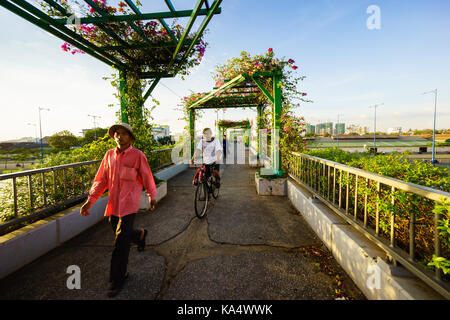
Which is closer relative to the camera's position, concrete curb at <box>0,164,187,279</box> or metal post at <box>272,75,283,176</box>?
concrete curb at <box>0,164,187,279</box>

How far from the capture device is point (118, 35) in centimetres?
415

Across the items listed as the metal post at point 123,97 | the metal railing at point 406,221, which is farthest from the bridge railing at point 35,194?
the metal railing at point 406,221

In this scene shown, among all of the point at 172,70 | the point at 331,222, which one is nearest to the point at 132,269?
the point at 331,222

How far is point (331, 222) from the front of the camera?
2.84 meters

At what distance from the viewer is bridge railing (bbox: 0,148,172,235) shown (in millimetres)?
2744

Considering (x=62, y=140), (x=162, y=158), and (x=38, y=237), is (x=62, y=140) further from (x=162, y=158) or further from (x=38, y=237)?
(x=38, y=237)

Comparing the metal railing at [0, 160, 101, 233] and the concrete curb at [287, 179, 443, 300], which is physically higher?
the metal railing at [0, 160, 101, 233]

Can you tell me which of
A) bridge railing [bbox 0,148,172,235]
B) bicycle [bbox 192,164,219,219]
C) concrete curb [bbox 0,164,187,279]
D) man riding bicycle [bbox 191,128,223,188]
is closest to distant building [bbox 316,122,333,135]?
man riding bicycle [bbox 191,128,223,188]

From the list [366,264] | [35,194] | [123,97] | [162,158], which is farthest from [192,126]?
[366,264]

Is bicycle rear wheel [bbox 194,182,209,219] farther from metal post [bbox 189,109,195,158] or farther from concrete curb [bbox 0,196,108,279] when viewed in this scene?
metal post [bbox 189,109,195,158]

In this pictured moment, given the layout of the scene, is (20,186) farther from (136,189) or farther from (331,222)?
(331,222)

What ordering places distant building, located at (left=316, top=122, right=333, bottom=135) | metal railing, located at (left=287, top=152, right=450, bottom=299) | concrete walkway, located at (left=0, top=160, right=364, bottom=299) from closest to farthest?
metal railing, located at (left=287, top=152, right=450, bottom=299), concrete walkway, located at (left=0, top=160, right=364, bottom=299), distant building, located at (left=316, top=122, right=333, bottom=135)

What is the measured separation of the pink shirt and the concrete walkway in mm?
938
